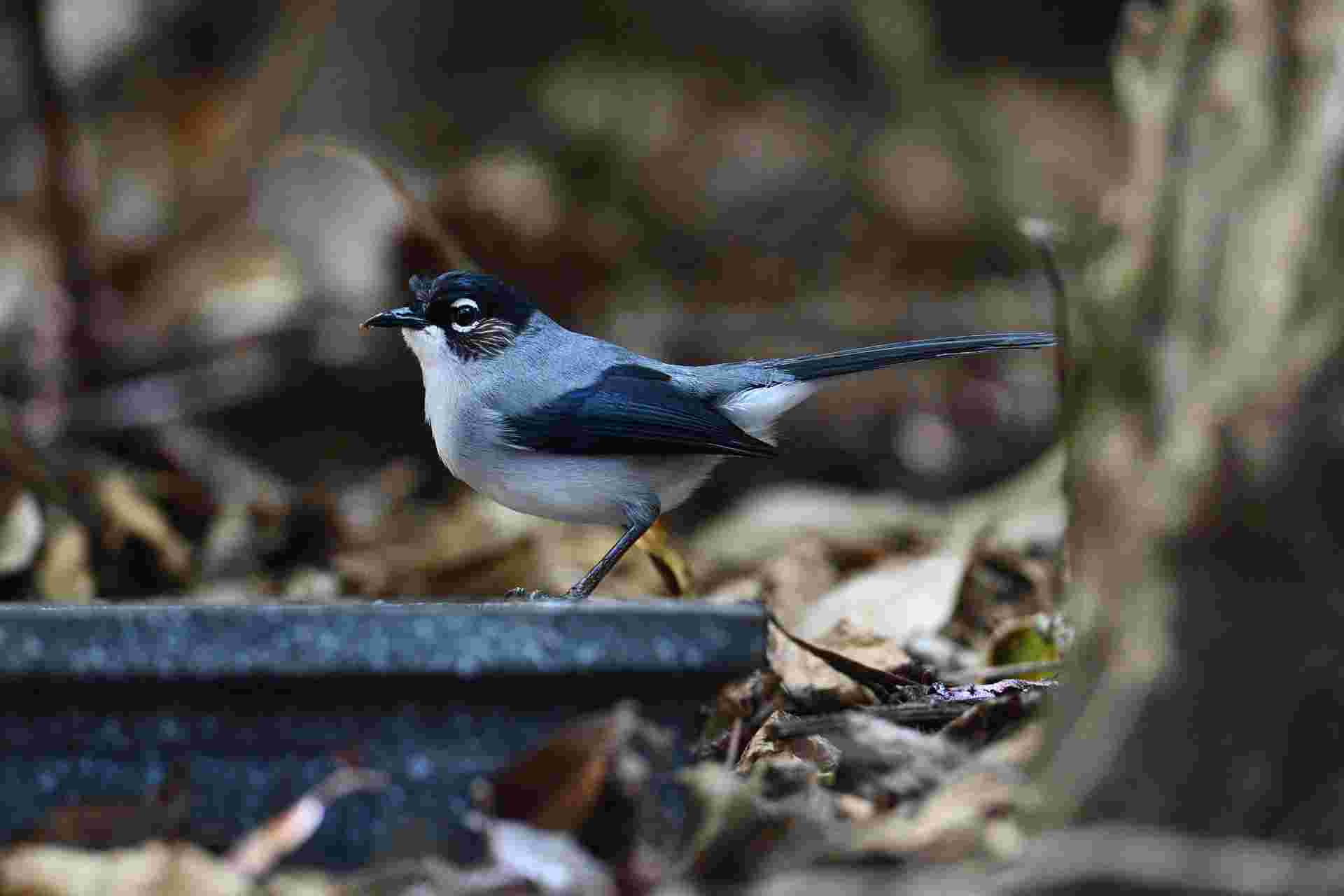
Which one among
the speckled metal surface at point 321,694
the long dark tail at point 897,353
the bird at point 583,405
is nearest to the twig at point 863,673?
the bird at point 583,405

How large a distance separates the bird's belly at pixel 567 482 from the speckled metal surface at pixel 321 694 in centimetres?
148

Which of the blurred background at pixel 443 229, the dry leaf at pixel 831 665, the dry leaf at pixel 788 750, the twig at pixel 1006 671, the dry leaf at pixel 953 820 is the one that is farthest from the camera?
the blurred background at pixel 443 229

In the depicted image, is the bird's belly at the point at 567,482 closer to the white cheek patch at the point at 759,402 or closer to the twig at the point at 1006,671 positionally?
the white cheek patch at the point at 759,402

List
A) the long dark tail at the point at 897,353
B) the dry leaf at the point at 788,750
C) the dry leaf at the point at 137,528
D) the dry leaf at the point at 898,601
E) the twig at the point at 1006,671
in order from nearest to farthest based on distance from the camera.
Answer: the dry leaf at the point at 788,750 < the twig at the point at 1006,671 < the long dark tail at the point at 897,353 < the dry leaf at the point at 898,601 < the dry leaf at the point at 137,528

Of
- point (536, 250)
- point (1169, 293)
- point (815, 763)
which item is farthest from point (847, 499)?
point (1169, 293)

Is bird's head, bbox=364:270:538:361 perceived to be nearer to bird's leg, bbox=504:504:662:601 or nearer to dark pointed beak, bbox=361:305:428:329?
dark pointed beak, bbox=361:305:428:329

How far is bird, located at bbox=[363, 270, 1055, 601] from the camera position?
3627 millimetres

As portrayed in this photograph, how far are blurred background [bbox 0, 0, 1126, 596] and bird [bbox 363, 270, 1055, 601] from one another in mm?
309

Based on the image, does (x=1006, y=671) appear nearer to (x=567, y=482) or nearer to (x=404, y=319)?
(x=567, y=482)

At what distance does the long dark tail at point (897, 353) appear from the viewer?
3.61 m

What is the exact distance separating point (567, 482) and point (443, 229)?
144cm

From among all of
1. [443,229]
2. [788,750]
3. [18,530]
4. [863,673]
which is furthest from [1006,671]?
[18,530]

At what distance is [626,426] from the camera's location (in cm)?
361

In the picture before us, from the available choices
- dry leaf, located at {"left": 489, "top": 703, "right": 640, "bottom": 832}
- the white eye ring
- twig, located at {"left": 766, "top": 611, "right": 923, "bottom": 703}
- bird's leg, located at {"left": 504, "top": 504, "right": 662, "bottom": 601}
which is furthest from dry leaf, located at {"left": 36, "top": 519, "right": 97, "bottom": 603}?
dry leaf, located at {"left": 489, "top": 703, "right": 640, "bottom": 832}
